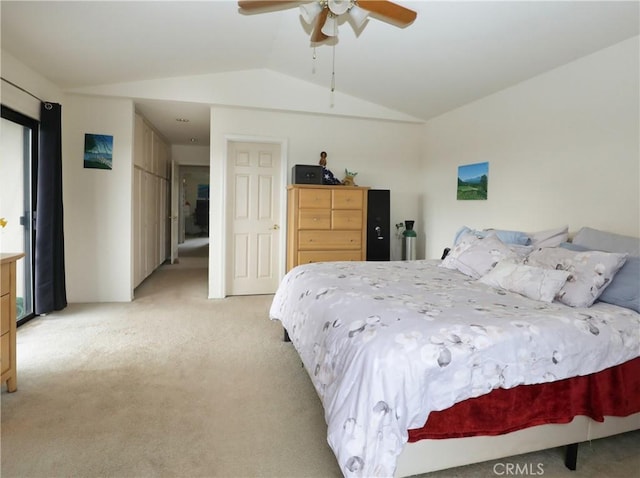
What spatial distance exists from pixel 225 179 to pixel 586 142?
363 centimetres

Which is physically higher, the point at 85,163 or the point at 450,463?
the point at 85,163

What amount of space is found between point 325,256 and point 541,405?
3.04 metres

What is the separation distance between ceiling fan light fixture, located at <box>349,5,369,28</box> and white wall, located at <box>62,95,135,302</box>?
3100 millimetres

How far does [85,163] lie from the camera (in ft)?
13.6

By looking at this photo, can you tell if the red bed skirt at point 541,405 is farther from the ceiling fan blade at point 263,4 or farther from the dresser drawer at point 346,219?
the dresser drawer at point 346,219

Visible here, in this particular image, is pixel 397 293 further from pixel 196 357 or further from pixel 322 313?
pixel 196 357

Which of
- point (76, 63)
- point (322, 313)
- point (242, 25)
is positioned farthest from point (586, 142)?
point (76, 63)

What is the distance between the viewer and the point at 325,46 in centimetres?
360

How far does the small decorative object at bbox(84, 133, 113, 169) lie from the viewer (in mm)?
4137

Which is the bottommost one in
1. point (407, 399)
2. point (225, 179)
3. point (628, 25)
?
point (407, 399)

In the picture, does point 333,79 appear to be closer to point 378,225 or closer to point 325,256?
point 378,225

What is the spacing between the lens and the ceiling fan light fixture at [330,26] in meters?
2.26

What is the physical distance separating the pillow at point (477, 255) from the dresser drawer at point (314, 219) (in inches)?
66.1

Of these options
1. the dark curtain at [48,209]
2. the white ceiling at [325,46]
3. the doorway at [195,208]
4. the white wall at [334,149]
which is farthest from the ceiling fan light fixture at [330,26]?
the doorway at [195,208]
